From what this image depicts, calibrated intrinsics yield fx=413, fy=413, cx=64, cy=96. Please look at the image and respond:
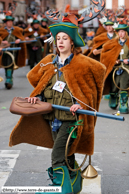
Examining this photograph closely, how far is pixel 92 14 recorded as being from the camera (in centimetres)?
452

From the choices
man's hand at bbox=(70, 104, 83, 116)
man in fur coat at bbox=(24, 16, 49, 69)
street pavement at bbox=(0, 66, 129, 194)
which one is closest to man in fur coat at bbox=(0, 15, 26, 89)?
man in fur coat at bbox=(24, 16, 49, 69)

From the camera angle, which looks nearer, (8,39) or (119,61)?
(119,61)

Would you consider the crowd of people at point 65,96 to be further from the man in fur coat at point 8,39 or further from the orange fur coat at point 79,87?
the man in fur coat at point 8,39

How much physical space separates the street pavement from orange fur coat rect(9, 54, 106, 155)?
632 mm

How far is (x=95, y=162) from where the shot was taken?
5.75 metres

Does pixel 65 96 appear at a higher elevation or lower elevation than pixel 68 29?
lower

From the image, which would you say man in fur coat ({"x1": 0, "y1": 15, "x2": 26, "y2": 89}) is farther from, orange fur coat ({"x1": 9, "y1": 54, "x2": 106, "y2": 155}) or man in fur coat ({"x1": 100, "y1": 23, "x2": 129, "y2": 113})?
orange fur coat ({"x1": 9, "y1": 54, "x2": 106, "y2": 155})

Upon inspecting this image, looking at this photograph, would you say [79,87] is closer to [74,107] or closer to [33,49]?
[74,107]

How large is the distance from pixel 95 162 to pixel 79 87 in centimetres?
174

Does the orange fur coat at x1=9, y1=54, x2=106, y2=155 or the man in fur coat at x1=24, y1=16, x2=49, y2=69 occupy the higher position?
the orange fur coat at x1=9, y1=54, x2=106, y2=155

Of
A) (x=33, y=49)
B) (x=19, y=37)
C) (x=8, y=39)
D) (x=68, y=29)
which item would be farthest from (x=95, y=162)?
(x=33, y=49)

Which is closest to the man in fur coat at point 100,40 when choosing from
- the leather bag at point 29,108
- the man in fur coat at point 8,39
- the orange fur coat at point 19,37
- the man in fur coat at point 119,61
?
the man in fur coat at point 119,61

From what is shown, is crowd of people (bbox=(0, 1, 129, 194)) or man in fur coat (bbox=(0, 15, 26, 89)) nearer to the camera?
crowd of people (bbox=(0, 1, 129, 194))

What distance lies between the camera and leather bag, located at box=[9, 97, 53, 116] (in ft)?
13.7
